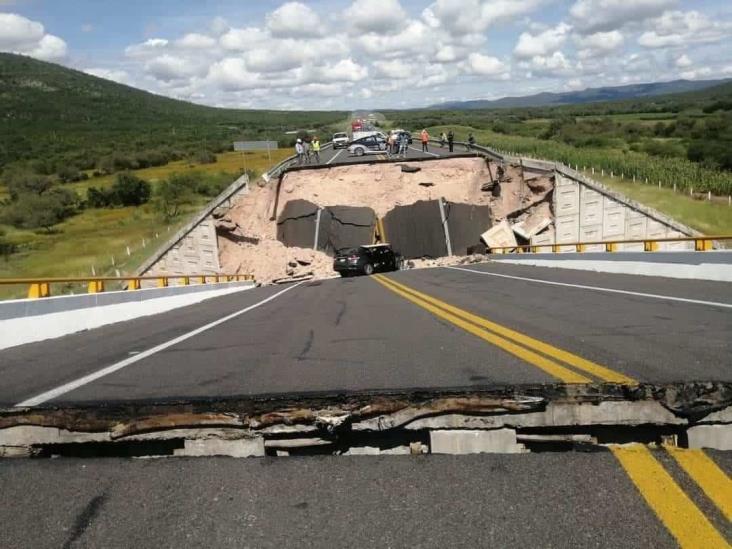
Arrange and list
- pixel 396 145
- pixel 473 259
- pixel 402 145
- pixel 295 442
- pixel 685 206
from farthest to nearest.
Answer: pixel 402 145
pixel 396 145
pixel 685 206
pixel 473 259
pixel 295 442

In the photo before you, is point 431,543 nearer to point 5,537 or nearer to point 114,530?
point 114,530

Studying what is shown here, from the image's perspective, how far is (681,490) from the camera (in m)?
2.99

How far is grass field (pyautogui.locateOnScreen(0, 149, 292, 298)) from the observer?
113 feet

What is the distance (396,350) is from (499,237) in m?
33.0

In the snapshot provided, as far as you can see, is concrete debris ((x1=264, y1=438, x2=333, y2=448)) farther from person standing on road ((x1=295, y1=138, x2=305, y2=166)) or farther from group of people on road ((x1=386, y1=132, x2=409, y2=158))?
group of people on road ((x1=386, y1=132, x2=409, y2=158))

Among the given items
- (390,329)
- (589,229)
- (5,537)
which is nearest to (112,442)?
(5,537)

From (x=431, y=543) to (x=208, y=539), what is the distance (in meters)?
1.03

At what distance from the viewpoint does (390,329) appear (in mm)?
8766

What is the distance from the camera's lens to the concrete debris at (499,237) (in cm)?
3838

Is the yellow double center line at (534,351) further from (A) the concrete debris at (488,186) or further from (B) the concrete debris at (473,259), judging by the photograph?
(A) the concrete debris at (488,186)

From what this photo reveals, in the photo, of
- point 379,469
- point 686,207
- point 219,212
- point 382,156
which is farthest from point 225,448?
point 382,156

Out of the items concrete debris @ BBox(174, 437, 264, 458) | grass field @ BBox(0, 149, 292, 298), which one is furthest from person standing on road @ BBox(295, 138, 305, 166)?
concrete debris @ BBox(174, 437, 264, 458)

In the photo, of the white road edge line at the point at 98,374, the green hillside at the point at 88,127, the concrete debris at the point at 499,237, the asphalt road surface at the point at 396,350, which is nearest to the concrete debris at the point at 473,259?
the concrete debris at the point at 499,237

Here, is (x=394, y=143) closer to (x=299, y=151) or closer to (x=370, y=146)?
(x=370, y=146)
